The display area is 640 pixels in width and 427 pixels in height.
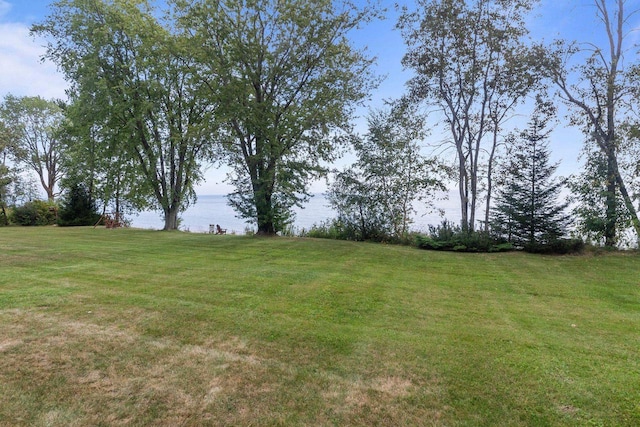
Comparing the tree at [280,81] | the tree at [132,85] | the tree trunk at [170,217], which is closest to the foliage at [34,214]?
the tree at [132,85]

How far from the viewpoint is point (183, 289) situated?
485 cm

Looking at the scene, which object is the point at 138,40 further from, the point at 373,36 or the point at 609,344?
the point at 609,344

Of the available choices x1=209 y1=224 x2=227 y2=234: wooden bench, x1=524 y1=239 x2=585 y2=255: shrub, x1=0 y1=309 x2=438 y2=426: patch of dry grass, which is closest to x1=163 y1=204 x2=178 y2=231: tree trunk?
x1=209 y1=224 x2=227 y2=234: wooden bench

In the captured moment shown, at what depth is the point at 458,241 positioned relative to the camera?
9.85 metres

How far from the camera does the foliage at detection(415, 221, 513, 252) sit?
9680 mm

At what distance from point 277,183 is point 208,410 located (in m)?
10.7

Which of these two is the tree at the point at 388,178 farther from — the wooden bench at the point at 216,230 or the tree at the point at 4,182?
the tree at the point at 4,182

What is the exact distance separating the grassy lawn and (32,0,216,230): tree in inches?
453

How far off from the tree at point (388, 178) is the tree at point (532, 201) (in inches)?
99.0

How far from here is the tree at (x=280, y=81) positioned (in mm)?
12023

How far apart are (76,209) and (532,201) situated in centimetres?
2382

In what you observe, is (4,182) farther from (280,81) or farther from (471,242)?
(471,242)

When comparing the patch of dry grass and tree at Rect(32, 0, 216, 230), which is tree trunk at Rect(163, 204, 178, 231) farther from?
the patch of dry grass

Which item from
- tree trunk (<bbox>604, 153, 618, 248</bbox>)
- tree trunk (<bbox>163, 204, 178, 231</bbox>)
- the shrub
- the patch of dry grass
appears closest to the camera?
→ the patch of dry grass
